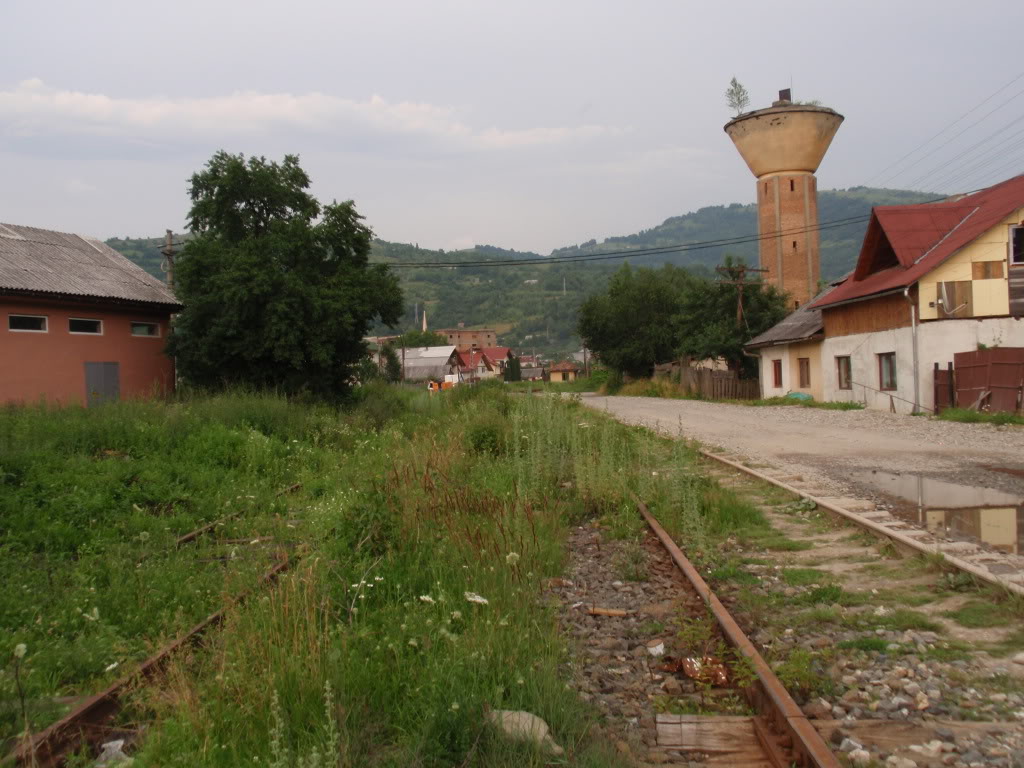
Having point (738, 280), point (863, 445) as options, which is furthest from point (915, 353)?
point (738, 280)

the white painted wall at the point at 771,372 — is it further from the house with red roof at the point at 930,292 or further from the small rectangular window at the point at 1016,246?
the small rectangular window at the point at 1016,246

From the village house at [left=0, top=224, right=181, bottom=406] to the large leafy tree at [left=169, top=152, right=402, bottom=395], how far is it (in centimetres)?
225

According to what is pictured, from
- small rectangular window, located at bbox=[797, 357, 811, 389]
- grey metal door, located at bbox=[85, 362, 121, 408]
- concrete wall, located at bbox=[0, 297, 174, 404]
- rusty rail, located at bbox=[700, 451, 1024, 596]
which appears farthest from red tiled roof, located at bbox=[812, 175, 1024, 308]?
grey metal door, located at bbox=[85, 362, 121, 408]

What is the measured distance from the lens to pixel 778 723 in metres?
3.70

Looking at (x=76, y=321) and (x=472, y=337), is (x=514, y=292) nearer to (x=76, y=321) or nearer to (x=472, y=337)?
(x=472, y=337)

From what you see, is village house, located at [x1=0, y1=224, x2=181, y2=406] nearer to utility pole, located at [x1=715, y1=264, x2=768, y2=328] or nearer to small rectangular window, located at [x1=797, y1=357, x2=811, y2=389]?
small rectangular window, located at [x1=797, y1=357, x2=811, y2=389]

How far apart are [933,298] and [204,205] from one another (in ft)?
76.5

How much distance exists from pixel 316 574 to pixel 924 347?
24.7m

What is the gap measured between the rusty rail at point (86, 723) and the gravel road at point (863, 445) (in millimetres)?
6264

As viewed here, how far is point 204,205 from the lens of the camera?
25812 millimetres

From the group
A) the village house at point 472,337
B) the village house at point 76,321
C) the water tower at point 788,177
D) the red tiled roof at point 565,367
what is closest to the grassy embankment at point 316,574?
the village house at point 76,321

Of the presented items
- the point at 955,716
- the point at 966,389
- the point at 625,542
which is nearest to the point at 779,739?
the point at 955,716

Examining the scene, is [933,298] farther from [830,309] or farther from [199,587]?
[199,587]

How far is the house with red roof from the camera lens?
988 inches
